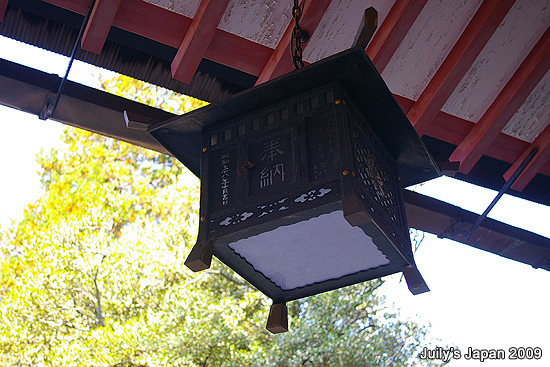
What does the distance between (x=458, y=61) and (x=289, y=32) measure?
30.8 inches

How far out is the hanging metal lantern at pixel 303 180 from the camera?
61.0 inches

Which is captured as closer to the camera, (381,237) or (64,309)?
(381,237)

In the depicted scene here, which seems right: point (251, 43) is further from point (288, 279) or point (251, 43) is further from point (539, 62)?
point (539, 62)

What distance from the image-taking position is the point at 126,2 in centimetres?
218

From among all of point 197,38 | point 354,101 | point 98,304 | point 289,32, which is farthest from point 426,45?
point 98,304

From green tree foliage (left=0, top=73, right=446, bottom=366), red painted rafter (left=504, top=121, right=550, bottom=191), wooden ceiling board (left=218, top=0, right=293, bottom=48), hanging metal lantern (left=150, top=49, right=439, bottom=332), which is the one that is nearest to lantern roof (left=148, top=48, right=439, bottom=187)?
hanging metal lantern (left=150, top=49, right=439, bottom=332)

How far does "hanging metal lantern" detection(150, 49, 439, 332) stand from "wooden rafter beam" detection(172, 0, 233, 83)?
1.54ft

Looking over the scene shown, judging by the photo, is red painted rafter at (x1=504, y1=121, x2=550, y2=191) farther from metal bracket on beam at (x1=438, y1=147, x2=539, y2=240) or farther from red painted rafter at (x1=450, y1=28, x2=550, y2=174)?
red painted rafter at (x1=450, y1=28, x2=550, y2=174)

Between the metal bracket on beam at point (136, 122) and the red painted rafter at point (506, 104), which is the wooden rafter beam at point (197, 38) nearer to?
the metal bracket on beam at point (136, 122)

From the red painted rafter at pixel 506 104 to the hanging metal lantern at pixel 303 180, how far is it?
921mm

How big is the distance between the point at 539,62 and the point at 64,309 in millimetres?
6546

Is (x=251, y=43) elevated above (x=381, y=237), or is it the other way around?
(x=251, y=43)

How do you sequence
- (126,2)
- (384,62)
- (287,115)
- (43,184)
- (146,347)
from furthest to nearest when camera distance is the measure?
1. (43,184)
2. (146,347)
3. (384,62)
4. (126,2)
5. (287,115)

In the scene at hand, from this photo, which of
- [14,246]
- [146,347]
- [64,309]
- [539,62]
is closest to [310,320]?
[146,347]
